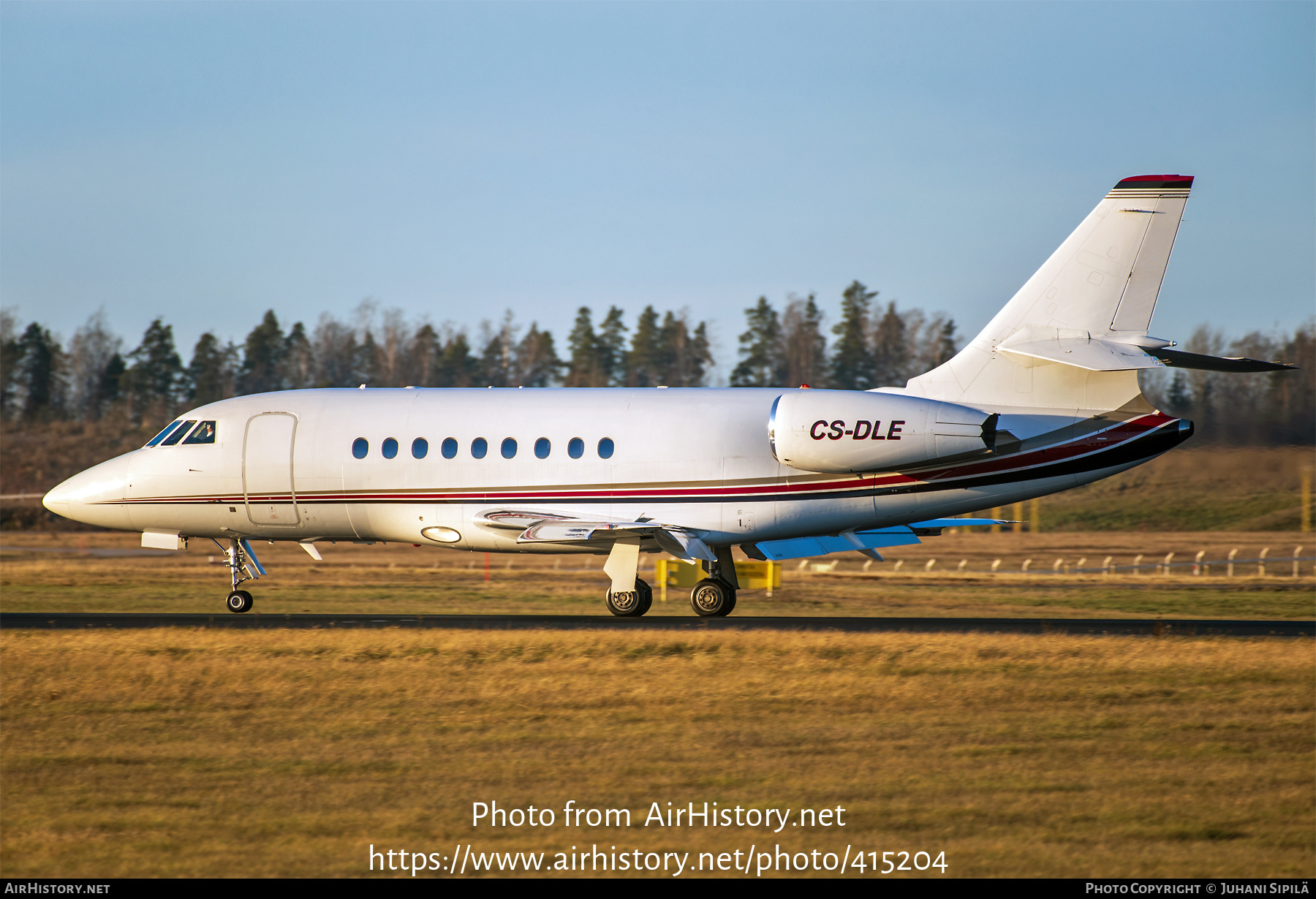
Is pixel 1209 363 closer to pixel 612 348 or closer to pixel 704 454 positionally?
pixel 704 454

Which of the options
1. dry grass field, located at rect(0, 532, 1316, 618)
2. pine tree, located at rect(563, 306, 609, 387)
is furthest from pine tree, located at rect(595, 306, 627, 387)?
dry grass field, located at rect(0, 532, 1316, 618)

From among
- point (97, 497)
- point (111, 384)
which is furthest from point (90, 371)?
point (97, 497)

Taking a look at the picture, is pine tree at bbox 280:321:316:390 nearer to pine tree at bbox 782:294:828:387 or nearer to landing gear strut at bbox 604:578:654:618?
pine tree at bbox 782:294:828:387

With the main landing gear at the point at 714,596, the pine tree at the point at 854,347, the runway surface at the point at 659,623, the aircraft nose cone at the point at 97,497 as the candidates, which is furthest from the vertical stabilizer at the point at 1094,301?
the pine tree at the point at 854,347

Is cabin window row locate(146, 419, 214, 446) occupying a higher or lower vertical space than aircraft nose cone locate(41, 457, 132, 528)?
higher

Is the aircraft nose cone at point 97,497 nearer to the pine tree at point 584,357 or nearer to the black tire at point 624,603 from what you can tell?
the black tire at point 624,603

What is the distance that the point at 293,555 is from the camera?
43.3 metres

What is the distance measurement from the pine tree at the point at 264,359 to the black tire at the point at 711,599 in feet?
255

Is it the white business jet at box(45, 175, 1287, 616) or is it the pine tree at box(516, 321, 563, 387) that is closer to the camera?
the white business jet at box(45, 175, 1287, 616)

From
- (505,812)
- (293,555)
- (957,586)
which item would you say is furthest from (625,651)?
(293,555)

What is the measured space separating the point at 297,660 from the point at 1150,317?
13.2 metres

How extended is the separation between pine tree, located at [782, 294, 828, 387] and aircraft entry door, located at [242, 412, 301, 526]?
67629mm

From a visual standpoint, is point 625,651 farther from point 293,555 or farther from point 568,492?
point 293,555

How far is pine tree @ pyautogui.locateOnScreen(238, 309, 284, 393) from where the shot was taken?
94938mm
